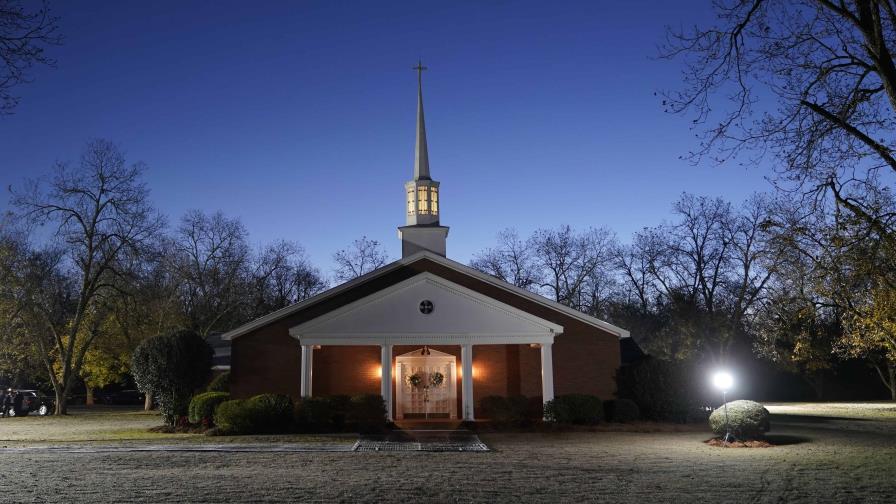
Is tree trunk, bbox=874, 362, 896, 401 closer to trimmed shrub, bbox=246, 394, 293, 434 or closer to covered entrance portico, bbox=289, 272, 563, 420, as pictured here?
covered entrance portico, bbox=289, 272, 563, 420

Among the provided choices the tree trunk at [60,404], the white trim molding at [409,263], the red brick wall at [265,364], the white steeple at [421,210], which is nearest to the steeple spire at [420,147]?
the white steeple at [421,210]

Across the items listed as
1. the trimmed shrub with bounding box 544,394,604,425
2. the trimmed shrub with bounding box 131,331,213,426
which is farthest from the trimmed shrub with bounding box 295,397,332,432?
the trimmed shrub with bounding box 544,394,604,425

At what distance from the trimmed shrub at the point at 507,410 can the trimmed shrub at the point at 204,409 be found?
923 centimetres

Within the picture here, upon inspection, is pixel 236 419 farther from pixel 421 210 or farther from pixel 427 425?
pixel 421 210

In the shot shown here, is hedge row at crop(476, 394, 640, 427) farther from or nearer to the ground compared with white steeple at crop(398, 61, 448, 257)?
nearer to the ground

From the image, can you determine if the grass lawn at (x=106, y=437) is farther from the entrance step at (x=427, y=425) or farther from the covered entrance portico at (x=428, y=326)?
the covered entrance portico at (x=428, y=326)

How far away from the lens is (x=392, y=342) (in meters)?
24.1

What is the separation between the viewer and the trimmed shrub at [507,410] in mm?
23295

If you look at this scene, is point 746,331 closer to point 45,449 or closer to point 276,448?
point 276,448

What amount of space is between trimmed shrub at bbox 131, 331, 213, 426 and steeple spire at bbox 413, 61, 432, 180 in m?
12.6

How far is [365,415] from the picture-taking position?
2202 centimetres

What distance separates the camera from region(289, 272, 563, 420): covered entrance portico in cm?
2412

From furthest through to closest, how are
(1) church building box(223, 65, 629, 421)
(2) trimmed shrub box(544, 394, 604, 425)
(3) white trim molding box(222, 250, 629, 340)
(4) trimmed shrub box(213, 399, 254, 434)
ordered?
1. (3) white trim molding box(222, 250, 629, 340)
2. (1) church building box(223, 65, 629, 421)
3. (2) trimmed shrub box(544, 394, 604, 425)
4. (4) trimmed shrub box(213, 399, 254, 434)

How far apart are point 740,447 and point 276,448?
39.1 feet
